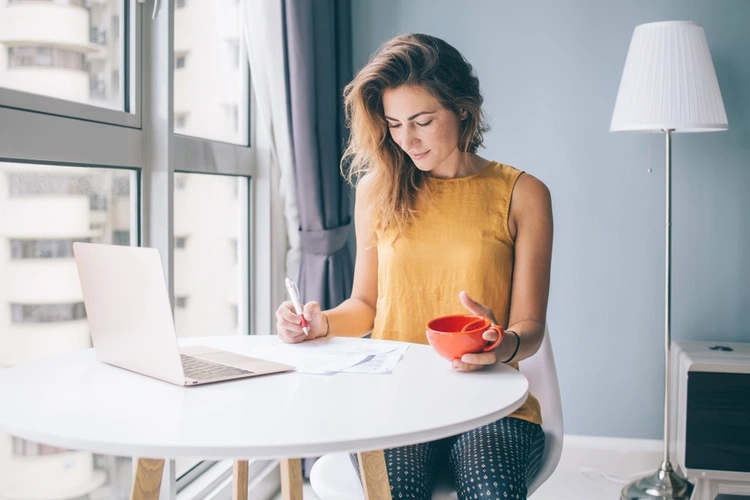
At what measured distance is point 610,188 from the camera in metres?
2.71

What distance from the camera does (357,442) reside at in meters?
0.79

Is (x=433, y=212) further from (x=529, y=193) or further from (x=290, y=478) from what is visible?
(x=290, y=478)

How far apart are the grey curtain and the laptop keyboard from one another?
1.30 m

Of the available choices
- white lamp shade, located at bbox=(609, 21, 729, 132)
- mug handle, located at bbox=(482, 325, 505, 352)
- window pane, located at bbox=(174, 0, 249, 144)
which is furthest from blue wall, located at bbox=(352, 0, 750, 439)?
mug handle, located at bbox=(482, 325, 505, 352)

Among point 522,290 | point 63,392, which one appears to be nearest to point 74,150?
point 63,392

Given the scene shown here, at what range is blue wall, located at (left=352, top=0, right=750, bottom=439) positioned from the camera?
2.65 m

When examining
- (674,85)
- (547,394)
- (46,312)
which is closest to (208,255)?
(46,312)

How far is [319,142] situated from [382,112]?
82cm

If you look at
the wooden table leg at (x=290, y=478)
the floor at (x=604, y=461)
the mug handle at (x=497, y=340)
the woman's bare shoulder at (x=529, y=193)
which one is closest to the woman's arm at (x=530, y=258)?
the woman's bare shoulder at (x=529, y=193)

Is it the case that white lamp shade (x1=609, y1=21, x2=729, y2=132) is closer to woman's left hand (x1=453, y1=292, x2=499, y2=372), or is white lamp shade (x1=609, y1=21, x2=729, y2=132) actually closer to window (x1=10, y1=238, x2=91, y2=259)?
woman's left hand (x1=453, y1=292, x2=499, y2=372)

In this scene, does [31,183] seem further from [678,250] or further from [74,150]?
[678,250]

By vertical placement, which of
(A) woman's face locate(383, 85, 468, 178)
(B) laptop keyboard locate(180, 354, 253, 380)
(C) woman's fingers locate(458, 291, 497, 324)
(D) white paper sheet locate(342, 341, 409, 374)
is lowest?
(D) white paper sheet locate(342, 341, 409, 374)

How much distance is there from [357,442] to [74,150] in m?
0.94

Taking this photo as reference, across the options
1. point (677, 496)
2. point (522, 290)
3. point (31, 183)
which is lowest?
point (677, 496)
